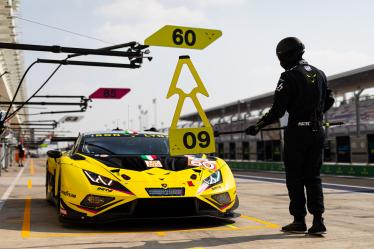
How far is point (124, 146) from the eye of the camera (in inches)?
285

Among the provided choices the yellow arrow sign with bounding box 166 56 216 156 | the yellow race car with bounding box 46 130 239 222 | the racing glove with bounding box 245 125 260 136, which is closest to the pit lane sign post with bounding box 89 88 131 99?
the yellow race car with bounding box 46 130 239 222

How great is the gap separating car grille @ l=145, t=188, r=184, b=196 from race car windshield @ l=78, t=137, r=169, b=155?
53.9 inches

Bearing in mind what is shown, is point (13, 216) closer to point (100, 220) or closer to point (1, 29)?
point (100, 220)

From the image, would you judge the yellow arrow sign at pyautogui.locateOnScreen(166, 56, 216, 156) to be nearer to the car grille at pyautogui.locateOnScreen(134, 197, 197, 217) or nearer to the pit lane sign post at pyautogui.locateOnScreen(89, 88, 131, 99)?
the car grille at pyautogui.locateOnScreen(134, 197, 197, 217)

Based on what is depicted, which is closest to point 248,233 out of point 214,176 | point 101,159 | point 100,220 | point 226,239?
point 226,239

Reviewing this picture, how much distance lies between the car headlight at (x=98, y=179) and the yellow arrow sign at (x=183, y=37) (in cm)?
170

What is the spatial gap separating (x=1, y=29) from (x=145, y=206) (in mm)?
18318

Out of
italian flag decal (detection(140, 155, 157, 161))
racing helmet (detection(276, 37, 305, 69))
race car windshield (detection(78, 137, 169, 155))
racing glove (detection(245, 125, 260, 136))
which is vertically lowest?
italian flag decal (detection(140, 155, 157, 161))

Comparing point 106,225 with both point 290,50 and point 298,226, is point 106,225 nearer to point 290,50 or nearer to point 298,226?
point 298,226

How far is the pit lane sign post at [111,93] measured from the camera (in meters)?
10.4

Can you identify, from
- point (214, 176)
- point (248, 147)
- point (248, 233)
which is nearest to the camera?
point (248, 233)

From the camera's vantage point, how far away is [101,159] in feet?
21.2

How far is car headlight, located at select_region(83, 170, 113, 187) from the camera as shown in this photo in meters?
5.85

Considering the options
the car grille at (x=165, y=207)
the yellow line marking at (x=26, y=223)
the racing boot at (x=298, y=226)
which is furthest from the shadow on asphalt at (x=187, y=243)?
the yellow line marking at (x=26, y=223)
